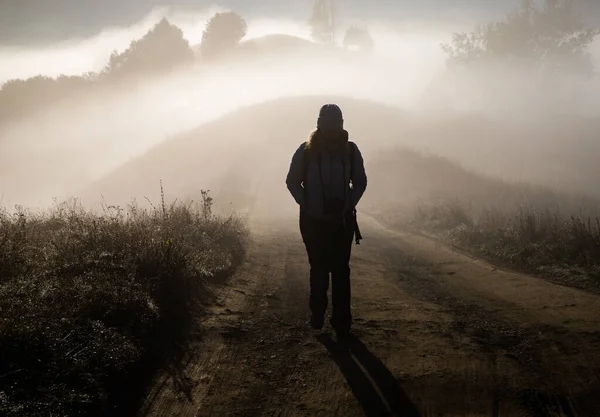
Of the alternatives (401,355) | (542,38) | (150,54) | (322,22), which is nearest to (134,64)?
(150,54)

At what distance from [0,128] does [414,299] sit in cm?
6188

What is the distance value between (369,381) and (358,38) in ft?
316

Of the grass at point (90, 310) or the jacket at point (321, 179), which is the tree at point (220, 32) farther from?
the jacket at point (321, 179)

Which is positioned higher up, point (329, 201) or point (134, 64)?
point (134, 64)

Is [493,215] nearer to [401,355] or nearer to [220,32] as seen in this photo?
[401,355]

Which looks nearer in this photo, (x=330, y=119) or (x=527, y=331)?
(x=330, y=119)

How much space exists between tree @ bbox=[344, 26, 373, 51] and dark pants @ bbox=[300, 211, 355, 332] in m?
94.2

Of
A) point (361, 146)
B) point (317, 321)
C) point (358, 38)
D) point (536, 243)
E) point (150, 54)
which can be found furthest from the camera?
point (358, 38)

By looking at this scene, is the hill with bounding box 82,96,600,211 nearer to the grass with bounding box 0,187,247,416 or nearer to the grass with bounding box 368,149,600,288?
the grass with bounding box 368,149,600,288

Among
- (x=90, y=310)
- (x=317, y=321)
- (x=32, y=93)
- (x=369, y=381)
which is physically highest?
(x=32, y=93)

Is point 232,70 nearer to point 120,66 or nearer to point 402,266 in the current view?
point 120,66

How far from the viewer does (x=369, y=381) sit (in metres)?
4.12

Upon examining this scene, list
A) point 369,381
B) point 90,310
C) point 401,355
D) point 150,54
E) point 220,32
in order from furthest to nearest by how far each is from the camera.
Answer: point 220,32 < point 150,54 < point 401,355 < point 90,310 < point 369,381

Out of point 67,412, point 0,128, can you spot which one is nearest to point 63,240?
point 67,412
